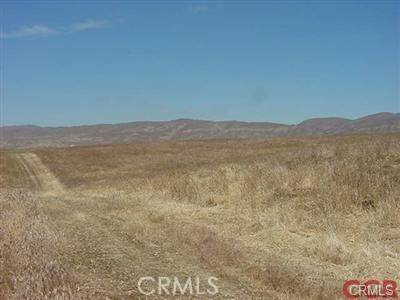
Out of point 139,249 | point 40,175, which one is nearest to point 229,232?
point 139,249

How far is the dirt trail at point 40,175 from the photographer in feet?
94.4

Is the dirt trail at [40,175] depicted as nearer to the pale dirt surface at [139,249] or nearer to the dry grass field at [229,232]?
the dry grass field at [229,232]

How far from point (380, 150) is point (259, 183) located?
5533 mm

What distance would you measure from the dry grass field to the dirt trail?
7.84 metres

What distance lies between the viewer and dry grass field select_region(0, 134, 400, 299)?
756 centimetres

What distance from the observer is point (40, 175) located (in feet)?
117

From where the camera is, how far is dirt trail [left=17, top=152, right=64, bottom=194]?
28772mm

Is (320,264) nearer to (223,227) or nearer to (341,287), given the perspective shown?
(341,287)

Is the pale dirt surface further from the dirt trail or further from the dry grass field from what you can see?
the dirt trail

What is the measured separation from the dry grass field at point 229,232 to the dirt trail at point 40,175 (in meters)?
7.84

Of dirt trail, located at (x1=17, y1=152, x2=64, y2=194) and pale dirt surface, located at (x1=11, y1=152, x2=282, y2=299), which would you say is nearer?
pale dirt surface, located at (x1=11, y1=152, x2=282, y2=299)

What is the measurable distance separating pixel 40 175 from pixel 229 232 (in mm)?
27012

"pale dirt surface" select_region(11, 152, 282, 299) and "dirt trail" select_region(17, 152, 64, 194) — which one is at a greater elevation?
"pale dirt surface" select_region(11, 152, 282, 299)

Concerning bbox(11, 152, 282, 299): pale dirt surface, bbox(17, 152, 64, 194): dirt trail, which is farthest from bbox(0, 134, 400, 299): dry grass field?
bbox(17, 152, 64, 194): dirt trail
